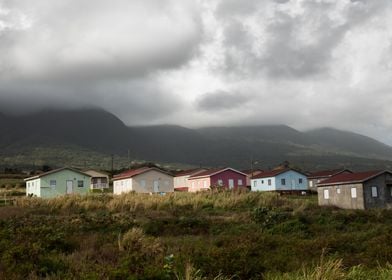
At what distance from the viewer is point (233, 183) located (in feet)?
234

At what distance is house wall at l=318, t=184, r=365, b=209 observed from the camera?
1709 inches

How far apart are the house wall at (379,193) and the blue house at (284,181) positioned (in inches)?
994

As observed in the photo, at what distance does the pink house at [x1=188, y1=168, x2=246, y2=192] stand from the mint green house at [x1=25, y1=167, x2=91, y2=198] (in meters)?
17.2

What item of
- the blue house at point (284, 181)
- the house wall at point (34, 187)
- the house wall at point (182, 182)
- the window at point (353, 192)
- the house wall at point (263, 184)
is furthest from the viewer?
the house wall at point (182, 182)

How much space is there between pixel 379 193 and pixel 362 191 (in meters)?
1.81

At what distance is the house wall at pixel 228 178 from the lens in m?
69.2

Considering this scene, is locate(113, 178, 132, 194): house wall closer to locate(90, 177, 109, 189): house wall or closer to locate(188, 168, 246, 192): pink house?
locate(188, 168, 246, 192): pink house

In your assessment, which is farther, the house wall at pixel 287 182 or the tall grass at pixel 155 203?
the house wall at pixel 287 182

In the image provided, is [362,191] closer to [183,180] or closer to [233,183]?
[233,183]

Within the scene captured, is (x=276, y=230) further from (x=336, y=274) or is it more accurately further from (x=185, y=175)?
(x=185, y=175)

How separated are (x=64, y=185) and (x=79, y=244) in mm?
41215

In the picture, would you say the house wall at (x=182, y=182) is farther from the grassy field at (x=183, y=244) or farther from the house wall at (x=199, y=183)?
the grassy field at (x=183, y=244)

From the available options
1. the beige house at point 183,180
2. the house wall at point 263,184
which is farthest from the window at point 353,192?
the beige house at point 183,180

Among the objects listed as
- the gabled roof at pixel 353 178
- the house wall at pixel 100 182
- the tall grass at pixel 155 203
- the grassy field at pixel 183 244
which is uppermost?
the house wall at pixel 100 182
